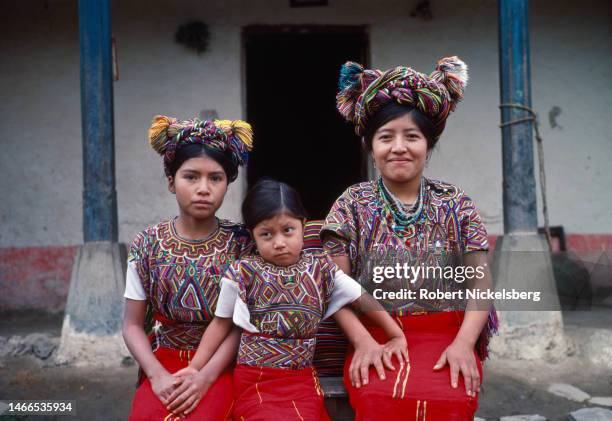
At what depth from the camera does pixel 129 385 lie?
3711 millimetres

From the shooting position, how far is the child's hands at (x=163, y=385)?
186 centimetres

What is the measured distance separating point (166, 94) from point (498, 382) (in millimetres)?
3889

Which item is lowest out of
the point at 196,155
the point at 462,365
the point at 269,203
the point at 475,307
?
the point at 462,365

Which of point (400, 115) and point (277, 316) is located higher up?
point (400, 115)

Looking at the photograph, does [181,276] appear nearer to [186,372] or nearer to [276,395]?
[186,372]

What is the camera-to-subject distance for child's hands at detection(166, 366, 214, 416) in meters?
1.85

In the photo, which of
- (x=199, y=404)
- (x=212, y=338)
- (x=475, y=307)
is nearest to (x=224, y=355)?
(x=212, y=338)

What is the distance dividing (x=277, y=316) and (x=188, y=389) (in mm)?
374

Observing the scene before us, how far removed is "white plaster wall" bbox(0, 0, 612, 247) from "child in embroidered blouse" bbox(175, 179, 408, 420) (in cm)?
363

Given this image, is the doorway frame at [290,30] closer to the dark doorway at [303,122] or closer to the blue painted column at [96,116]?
the dark doorway at [303,122]

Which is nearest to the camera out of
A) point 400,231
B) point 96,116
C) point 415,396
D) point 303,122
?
point 415,396

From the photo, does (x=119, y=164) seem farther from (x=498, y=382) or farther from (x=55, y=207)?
(x=498, y=382)

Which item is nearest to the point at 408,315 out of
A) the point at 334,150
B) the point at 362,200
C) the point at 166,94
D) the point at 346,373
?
the point at 346,373

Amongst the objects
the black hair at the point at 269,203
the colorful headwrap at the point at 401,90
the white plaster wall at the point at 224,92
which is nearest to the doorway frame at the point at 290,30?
the white plaster wall at the point at 224,92
